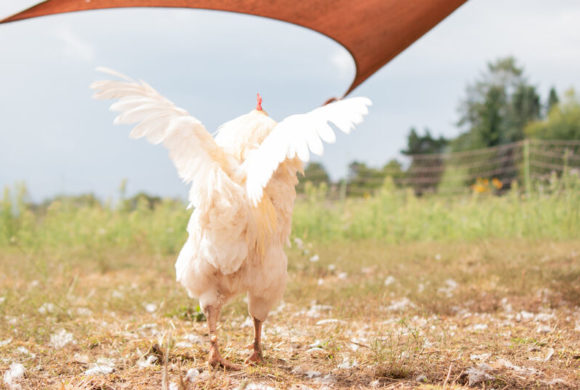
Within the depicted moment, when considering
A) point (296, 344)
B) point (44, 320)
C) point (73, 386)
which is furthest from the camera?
point (44, 320)

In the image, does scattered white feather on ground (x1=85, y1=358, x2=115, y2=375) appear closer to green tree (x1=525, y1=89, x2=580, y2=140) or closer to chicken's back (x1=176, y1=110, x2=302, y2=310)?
chicken's back (x1=176, y1=110, x2=302, y2=310)

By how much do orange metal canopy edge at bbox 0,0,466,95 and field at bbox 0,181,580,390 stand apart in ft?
6.62

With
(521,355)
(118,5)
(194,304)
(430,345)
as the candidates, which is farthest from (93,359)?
(521,355)

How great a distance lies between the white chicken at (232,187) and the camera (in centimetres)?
237

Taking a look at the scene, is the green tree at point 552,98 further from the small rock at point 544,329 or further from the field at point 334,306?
the small rock at point 544,329

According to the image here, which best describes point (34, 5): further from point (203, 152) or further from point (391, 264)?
point (391, 264)

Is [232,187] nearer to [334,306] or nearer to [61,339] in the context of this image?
[61,339]

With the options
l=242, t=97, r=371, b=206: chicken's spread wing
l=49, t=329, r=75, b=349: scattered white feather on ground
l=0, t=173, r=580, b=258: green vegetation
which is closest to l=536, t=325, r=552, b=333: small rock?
l=242, t=97, r=371, b=206: chicken's spread wing

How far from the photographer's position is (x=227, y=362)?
2680 millimetres

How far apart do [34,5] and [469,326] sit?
12.7 feet

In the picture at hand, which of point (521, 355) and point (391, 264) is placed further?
point (391, 264)

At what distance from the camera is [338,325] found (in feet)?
11.8

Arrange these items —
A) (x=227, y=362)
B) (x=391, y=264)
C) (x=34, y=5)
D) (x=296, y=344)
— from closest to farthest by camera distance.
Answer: (x=227, y=362), (x=34, y=5), (x=296, y=344), (x=391, y=264)

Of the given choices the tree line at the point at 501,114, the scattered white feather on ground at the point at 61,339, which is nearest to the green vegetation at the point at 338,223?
the scattered white feather on ground at the point at 61,339
